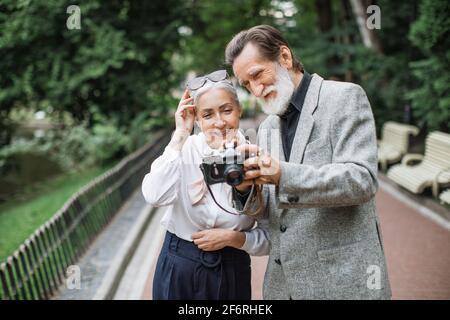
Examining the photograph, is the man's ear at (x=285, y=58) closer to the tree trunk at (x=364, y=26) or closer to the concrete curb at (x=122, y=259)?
the concrete curb at (x=122, y=259)

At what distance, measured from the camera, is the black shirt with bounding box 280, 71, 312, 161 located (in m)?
2.00

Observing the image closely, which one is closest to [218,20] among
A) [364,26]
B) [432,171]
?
[364,26]

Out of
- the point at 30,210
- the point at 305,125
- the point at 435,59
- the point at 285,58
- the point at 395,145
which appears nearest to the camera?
the point at 305,125

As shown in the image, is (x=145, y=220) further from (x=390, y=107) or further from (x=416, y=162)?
(x=390, y=107)

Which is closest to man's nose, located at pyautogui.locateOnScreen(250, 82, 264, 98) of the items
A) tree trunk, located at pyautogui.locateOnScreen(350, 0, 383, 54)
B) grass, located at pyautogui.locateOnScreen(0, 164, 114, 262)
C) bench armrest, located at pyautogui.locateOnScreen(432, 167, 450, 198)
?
bench armrest, located at pyautogui.locateOnScreen(432, 167, 450, 198)

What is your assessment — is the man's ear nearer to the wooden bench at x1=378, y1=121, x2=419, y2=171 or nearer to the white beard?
the white beard

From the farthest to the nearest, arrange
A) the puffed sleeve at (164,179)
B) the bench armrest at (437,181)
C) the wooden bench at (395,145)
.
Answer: the wooden bench at (395,145), the bench armrest at (437,181), the puffed sleeve at (164,179)

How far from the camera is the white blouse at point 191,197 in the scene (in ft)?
6.87

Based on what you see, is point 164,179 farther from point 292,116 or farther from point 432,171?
point 432,171

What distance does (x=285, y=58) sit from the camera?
2.01 meters

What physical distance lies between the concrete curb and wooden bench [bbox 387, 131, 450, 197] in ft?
14.2

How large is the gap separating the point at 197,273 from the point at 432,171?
6368 mm

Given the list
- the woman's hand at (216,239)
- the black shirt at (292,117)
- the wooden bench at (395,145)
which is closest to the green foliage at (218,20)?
the wooden bench at (395,145)
